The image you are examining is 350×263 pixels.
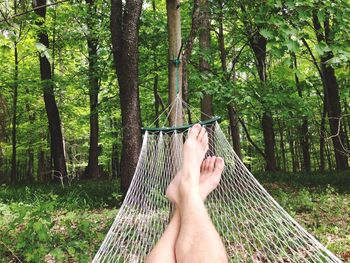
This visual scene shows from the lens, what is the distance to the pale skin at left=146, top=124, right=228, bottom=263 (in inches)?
50.7

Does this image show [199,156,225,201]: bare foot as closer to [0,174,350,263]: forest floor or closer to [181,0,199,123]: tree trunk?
[181,0,199,123]: tree trunk

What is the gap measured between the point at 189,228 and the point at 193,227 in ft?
0.06

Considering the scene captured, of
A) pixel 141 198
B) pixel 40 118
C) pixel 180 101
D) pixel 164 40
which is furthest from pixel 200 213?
pixel 40 118

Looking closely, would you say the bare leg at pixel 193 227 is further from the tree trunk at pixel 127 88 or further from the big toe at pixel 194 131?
the tree trunk at pixel 127 88

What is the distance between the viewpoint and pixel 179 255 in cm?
135

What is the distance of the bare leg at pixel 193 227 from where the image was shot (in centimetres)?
127

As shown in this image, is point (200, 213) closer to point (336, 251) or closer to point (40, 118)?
point (336, 251)

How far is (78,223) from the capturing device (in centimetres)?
291

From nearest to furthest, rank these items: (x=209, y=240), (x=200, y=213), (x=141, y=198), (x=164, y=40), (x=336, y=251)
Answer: (x=209, y=240), (x=200, y=213), (x=141, y=198), (x=336, y=251), (x=164, y=40)

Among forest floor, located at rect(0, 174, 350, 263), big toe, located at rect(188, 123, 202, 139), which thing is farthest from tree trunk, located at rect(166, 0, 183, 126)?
forest floor, located at rect(0, 174, 350, 263)

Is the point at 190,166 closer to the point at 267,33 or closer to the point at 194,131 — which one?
the point at 194,131

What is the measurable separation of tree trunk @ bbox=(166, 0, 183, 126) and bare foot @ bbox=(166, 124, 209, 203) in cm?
18

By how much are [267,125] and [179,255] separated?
6088 millimetres

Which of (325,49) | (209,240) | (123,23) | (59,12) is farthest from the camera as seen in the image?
(59,12)
